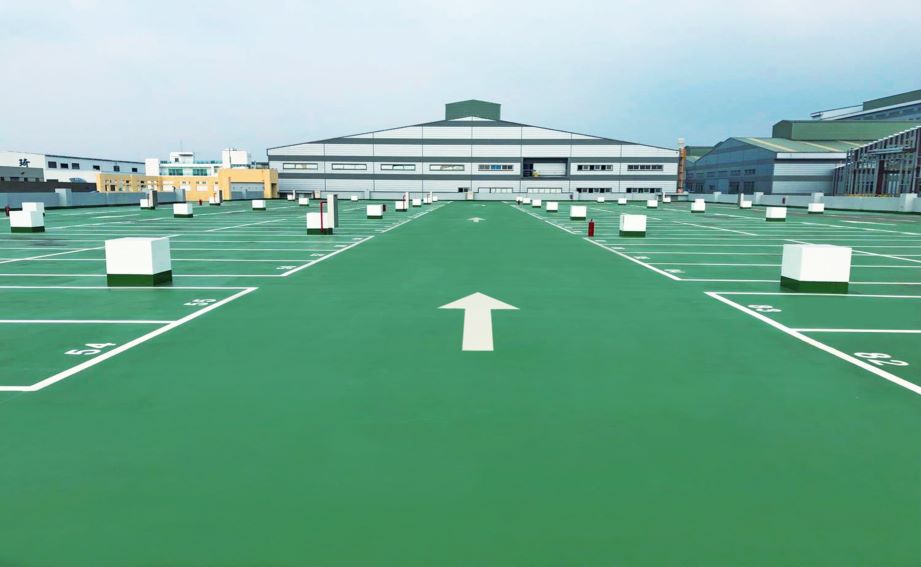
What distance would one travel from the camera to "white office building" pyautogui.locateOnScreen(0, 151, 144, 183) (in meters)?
110

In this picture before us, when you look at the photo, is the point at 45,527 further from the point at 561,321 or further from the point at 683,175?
the point at 683,175

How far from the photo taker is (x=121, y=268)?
39.5 feet

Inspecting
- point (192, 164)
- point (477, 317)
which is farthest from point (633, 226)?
point (192, 164)

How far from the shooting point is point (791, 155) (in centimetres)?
8669

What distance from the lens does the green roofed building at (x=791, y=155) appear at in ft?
286

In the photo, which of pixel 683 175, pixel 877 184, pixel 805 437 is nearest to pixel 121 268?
pixel 805 437

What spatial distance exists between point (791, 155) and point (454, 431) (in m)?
96.6

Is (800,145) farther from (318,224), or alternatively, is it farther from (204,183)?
(204,183)

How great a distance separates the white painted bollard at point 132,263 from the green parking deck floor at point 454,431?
124cm

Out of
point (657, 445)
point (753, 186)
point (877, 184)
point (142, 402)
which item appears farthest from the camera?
point (753, 186)

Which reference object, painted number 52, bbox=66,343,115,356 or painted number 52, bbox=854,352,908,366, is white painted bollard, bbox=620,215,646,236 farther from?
painted number 52, bbox=66,343,115,356

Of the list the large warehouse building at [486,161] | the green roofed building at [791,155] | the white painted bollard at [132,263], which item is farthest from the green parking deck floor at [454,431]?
the green roofed building at [791,155]

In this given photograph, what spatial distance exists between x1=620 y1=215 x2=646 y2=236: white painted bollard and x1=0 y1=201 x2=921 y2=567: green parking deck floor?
538 inches

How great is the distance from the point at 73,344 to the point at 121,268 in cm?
485
